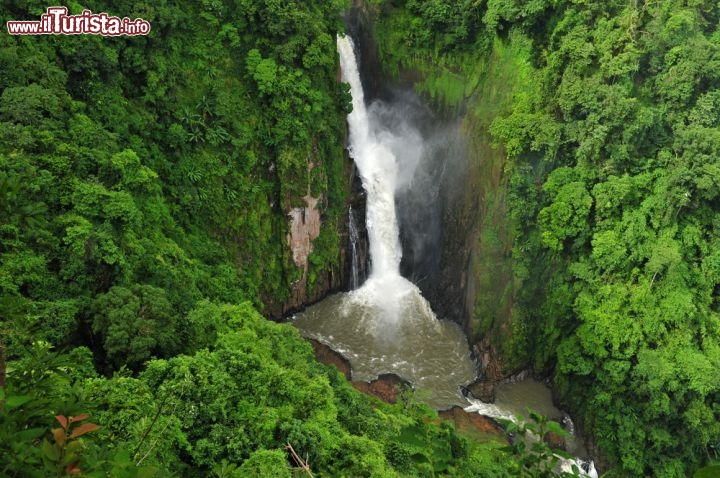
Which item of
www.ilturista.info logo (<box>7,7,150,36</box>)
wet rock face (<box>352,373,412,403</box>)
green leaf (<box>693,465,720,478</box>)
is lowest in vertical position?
Result: wet rock face (<box>352,373,412,403</box>)

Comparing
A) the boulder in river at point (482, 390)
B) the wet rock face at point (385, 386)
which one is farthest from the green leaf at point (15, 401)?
the boulder in river at point (482, 390)

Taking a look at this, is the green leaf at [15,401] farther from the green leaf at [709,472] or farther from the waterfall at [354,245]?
the waterfall at [354,245]

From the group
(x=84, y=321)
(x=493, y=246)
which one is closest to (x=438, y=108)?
(x=493, y=246)

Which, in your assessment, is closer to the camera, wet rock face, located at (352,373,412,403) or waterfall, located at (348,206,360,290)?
wet rock face, located at (352,373,412,403)

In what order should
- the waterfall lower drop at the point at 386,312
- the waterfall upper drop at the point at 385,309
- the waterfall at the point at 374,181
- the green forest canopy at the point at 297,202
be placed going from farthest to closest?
the waterfall at the point at 374,181, the waterfall upper drop at the point at 385,309, the waterfall lower drop at the point at 386,312, the green forest canopy at the point at 297,202

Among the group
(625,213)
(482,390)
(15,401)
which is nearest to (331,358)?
(482,390)

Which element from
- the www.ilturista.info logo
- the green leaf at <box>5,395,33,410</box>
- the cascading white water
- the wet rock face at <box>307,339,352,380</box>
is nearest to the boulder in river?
the cascading white water

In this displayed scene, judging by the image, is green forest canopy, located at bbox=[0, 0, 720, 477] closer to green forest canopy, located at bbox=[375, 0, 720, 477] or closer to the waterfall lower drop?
green forest canopy, located at bbox=[375, 0, 720, 477]
